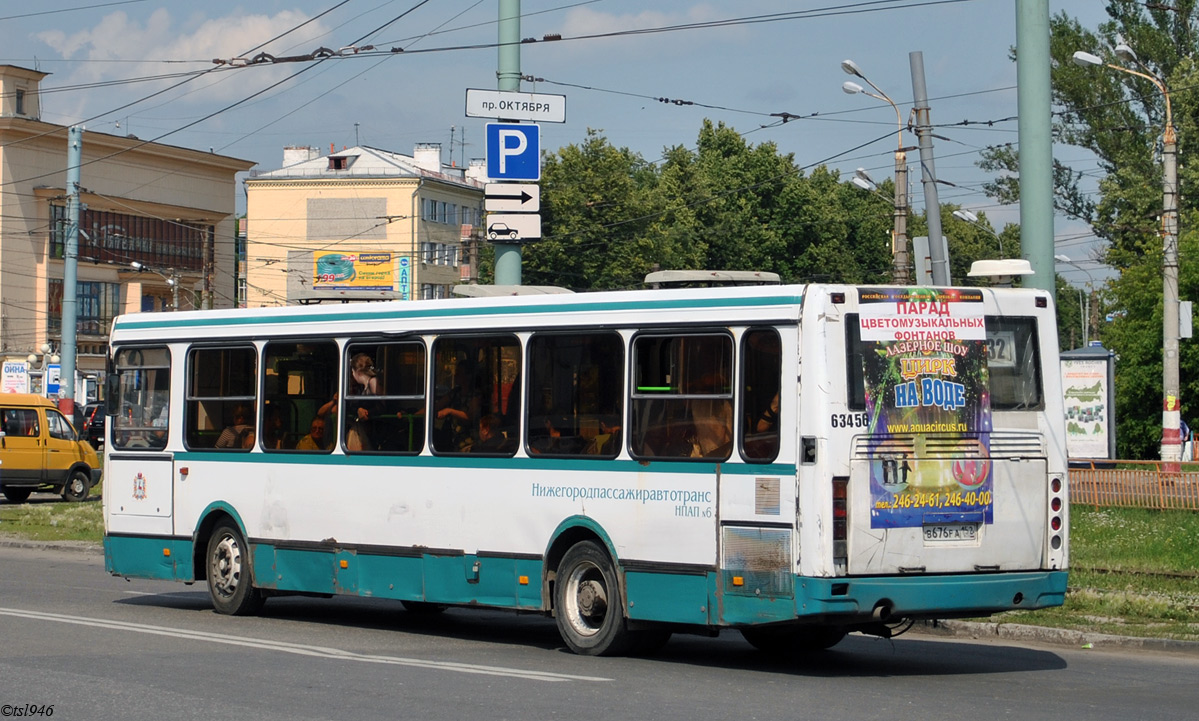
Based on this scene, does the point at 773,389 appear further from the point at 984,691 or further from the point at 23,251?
the point at 23,251

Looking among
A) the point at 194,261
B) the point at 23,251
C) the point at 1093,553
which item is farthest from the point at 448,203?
the point at 1093,553

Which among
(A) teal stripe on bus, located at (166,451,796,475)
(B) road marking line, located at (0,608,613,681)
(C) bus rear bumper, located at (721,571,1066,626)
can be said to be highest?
(A) teal stripe on bus, located at (166,451,796,475)

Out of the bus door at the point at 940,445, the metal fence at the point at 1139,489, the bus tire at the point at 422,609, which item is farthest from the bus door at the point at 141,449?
the metal fence at the point at 1139,489

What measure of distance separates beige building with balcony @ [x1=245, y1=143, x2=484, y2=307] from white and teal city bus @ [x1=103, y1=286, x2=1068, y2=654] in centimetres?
8579

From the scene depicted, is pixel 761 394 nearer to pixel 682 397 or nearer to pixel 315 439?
pixel 682 397

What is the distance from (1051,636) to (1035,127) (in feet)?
14.3

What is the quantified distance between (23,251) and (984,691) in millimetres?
84367

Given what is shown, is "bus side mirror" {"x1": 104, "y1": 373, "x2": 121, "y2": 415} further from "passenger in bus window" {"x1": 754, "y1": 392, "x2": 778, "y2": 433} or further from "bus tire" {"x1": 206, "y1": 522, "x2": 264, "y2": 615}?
"passenger in bus window" {"x1": 754, "y1": 392, "x2": 778, "y2": 433}

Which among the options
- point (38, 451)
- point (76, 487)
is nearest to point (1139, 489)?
point (76, 487)

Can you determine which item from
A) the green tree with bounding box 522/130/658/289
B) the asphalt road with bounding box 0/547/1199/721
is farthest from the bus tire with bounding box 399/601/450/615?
the green tree with bounding box 522/130/658/289

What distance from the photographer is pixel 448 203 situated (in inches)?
4213

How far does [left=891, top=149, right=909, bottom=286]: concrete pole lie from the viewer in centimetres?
3166

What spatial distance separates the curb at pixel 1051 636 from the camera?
12.8 m

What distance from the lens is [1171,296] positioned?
3566cm
